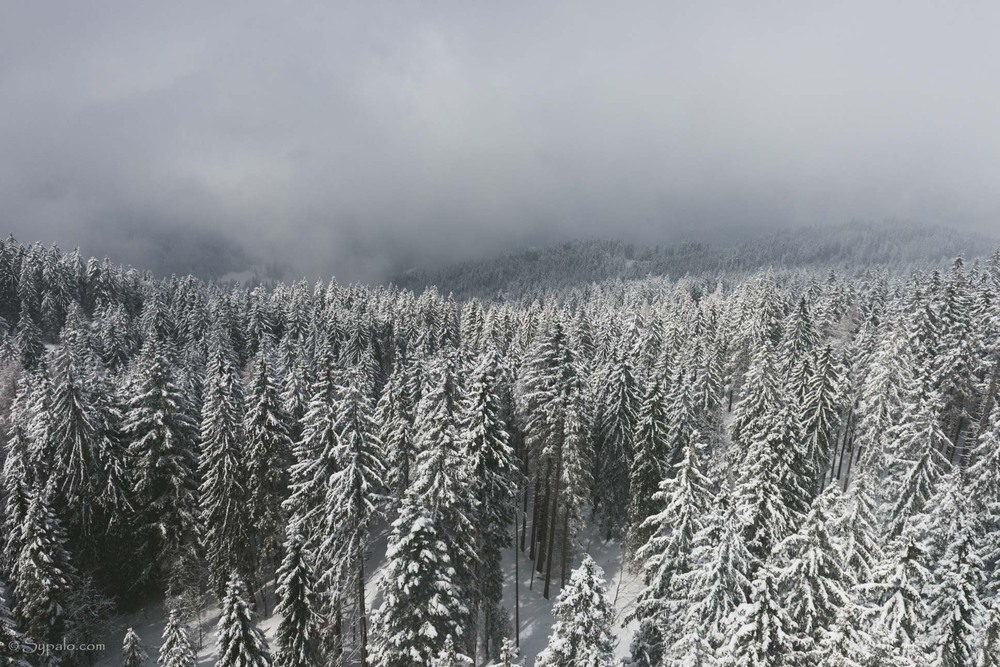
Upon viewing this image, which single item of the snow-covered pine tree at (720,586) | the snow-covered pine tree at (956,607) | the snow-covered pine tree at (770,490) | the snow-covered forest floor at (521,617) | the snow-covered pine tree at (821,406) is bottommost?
the snow-covered forest floor at (521,617)

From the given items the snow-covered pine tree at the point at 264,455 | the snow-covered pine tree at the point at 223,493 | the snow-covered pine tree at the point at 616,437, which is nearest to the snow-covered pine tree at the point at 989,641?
the snow-covered pine tree at the point at 616,437

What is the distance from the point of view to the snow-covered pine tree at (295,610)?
24156mm

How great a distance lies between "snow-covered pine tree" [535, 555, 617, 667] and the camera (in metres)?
17.4

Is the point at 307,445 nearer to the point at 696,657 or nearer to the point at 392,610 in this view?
the point at 392,610

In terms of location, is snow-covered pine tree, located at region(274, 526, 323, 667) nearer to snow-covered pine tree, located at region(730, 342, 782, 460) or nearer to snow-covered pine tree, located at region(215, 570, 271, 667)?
snow-covered pine tree, located at region(215, 570, 271, 667)

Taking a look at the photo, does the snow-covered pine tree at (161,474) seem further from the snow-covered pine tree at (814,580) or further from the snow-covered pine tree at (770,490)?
the snow-covered pine tree at (814,580)

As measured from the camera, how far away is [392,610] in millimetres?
21922

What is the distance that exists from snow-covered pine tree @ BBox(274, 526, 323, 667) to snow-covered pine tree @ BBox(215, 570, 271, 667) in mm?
1511

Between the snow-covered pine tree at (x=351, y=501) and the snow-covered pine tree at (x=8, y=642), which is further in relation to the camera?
the snow-covered pine tree at (x=351, y=501)

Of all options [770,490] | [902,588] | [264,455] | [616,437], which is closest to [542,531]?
[616,437]

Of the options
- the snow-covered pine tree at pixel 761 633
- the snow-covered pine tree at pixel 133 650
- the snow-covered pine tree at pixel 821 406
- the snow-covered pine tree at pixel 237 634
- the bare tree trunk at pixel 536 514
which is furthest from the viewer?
the bare tree trunk at pixel 536 514

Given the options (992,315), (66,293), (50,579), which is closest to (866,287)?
(992,315)

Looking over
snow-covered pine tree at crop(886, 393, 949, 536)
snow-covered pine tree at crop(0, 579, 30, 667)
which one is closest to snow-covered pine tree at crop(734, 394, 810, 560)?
snow-covered pine tree at crop(886, 393, 949, 536)

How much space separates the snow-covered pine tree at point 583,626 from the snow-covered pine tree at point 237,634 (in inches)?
545
